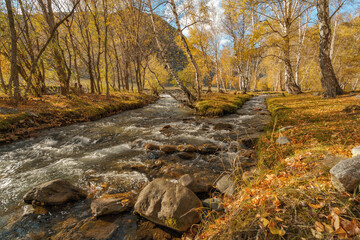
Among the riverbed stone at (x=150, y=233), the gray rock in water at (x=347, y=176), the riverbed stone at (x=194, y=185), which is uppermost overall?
the gray rock in water at (x=347, y=176)

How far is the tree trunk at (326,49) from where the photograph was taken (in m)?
10.5

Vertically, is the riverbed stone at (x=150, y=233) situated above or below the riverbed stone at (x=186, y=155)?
below

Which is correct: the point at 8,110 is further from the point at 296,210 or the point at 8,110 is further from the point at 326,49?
the point at 326,49

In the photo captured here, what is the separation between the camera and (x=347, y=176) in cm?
195

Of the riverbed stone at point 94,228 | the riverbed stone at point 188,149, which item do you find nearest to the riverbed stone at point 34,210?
the riverbed stone at point 94,228

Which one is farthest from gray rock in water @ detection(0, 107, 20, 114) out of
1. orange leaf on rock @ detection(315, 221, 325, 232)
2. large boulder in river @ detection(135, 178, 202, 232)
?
orange leaf on rock @ detection(315, 221, 325, 232)

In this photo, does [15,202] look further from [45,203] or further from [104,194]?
[104,194]

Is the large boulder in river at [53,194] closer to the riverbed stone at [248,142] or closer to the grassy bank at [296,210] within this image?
the grassy bank at [296,210]

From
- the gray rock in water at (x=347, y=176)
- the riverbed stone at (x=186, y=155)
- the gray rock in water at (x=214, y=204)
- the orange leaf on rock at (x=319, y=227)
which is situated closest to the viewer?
the orange leaf on rock at (x=319, y=227)

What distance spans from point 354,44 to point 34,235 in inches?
1512

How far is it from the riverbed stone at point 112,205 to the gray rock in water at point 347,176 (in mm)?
3466

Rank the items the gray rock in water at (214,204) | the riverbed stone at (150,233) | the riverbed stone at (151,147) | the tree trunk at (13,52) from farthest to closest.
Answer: the tree trunk at (13,52) → the riverbed stone at (151,147) → the gray rock in water at (214,204) → the riverbed stone at (150,233)

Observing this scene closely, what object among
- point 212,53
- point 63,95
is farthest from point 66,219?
point 212,53

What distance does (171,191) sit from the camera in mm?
3059
